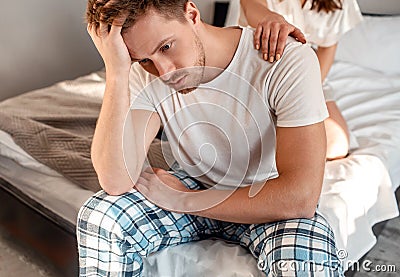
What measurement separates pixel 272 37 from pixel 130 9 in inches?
13.8

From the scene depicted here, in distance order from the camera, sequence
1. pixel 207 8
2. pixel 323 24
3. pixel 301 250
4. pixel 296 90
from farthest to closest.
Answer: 1. pixel 207 8
2. pixel 323 24
3. pixel 296 90
4. pixel 301 250

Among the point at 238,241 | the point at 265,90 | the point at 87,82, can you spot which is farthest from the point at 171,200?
the point at 87,82

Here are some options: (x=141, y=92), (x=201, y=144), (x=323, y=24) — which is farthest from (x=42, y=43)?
(x=201, y=144)

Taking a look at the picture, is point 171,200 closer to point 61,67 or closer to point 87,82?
point 87,82

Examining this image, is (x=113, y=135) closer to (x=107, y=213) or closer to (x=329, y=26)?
(x=107, y=213)

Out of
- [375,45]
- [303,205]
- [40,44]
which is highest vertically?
[303,205]

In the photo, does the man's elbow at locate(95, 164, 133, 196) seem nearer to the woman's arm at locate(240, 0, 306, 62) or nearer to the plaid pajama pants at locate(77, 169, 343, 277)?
the plaid pajama pants at locate(77, 169, 343, 277)

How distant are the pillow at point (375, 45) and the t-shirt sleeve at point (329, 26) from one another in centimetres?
60

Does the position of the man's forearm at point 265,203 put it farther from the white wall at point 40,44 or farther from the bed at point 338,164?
the white wall at point 40,44

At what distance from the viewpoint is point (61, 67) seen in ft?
10.5

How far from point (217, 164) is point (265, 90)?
0.80 ft

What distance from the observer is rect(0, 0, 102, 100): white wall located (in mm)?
2947

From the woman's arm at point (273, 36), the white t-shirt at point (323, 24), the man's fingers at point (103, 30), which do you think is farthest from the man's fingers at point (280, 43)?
the white t-shirt at point (323, 24)

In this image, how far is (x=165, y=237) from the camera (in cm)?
134
